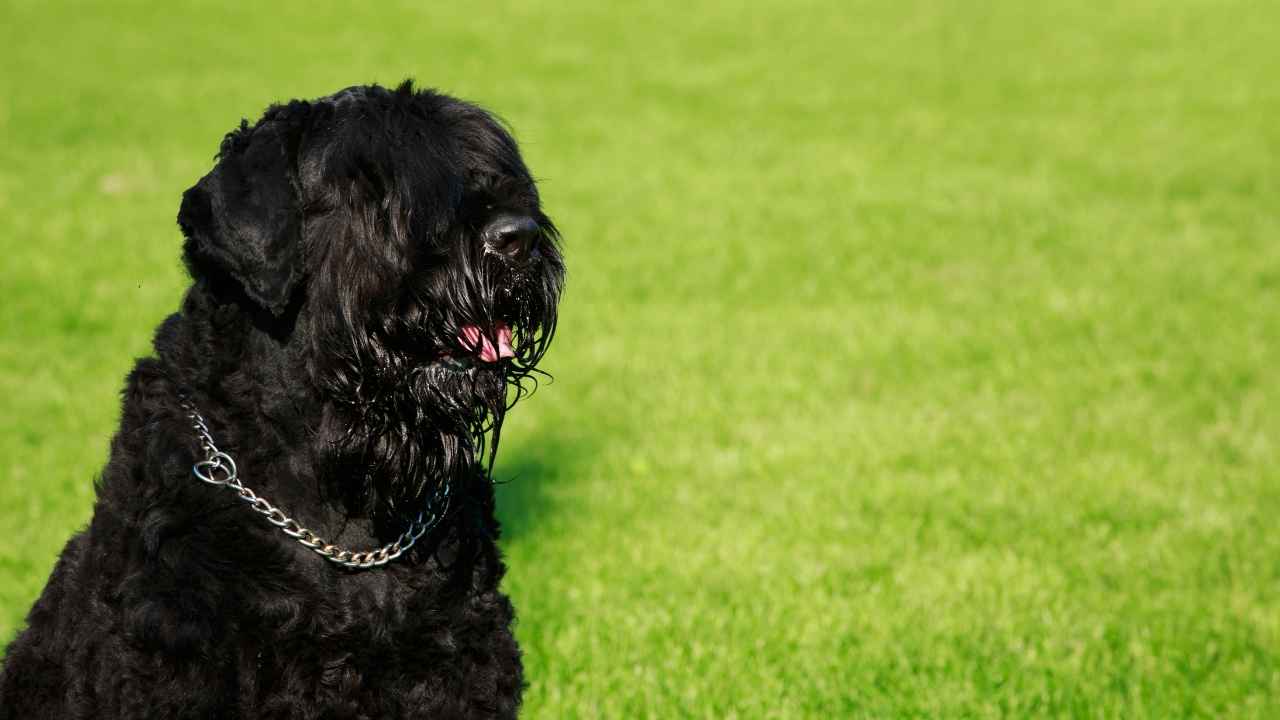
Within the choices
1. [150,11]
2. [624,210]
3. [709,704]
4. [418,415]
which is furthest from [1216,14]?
[418,415]

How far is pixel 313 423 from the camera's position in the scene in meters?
4.32

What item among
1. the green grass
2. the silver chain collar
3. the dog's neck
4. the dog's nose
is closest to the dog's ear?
the dog's neck

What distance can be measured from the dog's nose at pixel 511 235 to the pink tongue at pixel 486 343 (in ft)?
0.78

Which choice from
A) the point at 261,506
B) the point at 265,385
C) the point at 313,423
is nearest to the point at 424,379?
the point at 313,423

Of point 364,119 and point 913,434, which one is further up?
point 364,119

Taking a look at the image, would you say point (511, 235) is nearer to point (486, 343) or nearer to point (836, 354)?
point (486, 343)

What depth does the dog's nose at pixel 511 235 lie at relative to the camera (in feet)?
13.6

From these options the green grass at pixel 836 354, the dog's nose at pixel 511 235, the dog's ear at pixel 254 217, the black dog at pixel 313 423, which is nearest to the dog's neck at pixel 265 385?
the black dog at pixel 313 423

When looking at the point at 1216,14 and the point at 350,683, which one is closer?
the point at 350,683

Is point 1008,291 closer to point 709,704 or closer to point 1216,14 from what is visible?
point 709,704

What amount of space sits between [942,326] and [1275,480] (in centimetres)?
343

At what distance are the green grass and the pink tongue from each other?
2.31 m

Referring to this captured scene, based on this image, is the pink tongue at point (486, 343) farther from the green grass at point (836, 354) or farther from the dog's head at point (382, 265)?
the green grass at point (836, 354)

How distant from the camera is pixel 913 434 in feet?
31.2
